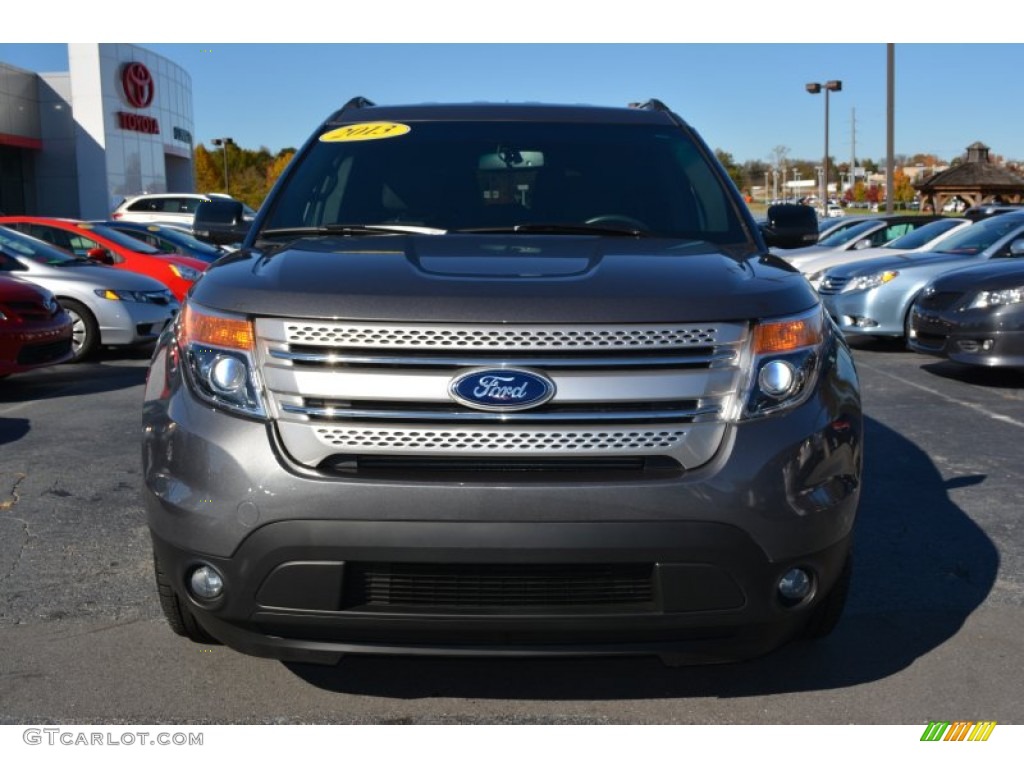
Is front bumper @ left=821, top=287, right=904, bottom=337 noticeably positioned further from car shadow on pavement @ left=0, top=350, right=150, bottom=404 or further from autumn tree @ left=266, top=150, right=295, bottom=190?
autumn tree @ left=266, top=150, right=295, bottom=190

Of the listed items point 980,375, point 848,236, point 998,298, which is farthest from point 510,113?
point 848,236

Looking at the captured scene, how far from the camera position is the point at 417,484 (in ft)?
8.63

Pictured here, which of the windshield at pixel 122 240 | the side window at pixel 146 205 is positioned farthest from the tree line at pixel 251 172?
the windshield at pixel 122 240

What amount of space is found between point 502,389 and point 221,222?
220 cm

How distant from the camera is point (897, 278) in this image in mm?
11609

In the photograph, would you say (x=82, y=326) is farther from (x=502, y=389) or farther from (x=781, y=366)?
(x=781, y=366)

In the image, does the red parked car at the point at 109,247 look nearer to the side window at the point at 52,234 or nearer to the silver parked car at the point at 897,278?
the side window at the point at 52,234

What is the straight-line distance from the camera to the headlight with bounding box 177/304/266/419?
2.79 metres

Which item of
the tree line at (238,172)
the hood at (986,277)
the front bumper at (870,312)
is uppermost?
the tree line at (238,172)

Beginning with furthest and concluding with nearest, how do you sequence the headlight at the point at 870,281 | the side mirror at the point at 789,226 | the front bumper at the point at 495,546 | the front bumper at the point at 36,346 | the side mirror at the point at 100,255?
the side mirror at the point at 100,255 → the headlight at the point at 870,281 → the front bumper at the point at 36,346 → the side mirror at the point at 789,226 → the front bumper at the point at 495,546

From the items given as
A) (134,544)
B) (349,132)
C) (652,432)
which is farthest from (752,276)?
(134,544)

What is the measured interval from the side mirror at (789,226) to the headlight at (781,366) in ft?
4.89

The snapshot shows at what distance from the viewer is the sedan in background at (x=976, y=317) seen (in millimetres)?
8914

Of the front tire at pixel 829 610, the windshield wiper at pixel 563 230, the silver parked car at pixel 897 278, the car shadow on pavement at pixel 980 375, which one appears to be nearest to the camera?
the front tire at pixel 829 610
